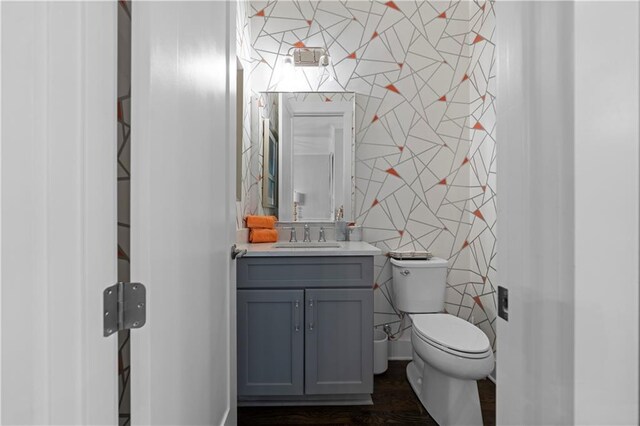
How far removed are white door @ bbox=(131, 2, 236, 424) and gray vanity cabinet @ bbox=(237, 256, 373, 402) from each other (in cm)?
51

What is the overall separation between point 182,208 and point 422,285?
178 cm

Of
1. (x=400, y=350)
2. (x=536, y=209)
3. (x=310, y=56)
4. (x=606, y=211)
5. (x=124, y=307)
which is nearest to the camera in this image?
(x=606, y=211)

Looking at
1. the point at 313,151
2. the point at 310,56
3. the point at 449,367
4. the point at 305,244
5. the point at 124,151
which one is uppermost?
the point at 310,56

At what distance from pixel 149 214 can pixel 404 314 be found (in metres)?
2.13

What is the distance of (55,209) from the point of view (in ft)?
1.56

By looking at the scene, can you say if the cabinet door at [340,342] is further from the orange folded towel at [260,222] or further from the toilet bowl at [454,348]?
the orange folded towel at [260,222]

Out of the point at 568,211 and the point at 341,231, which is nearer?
the point at 568,211

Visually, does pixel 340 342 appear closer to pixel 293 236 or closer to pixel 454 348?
pixel 454 348

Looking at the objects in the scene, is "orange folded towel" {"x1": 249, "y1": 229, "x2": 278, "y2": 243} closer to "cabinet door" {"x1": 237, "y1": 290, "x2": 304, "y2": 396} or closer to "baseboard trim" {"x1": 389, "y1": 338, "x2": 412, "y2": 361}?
"cabinet door" {"x1": 237, "y1": 290, "x2": 304, "y2": 396}

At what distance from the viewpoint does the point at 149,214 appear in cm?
64

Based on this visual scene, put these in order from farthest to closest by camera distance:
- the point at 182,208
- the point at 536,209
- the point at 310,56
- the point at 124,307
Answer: the point at 310,56
the point at 182,208
the point at 124,307
the point at 536,209

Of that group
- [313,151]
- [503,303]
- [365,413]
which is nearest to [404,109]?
[313,151]

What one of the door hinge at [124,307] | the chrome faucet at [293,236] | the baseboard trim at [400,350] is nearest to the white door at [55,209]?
the door hinge at [124,307]

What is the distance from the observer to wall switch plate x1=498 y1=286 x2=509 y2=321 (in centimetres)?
59
